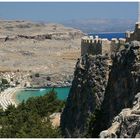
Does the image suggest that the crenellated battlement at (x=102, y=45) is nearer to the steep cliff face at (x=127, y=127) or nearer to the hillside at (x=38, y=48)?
the steep cliff face at (x=127, y=127)

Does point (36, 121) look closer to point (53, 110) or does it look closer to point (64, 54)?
point (53, 110)

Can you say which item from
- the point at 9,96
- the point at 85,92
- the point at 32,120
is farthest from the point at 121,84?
the point at 9,96

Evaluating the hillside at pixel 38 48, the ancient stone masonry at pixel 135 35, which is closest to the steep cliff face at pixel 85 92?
the ancient stone masonry at pixel 135 35

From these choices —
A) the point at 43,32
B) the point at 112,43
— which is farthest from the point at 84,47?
the point at 43,32

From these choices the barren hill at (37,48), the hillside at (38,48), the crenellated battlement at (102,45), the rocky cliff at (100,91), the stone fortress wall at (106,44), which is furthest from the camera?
the barren hill at (37,48)

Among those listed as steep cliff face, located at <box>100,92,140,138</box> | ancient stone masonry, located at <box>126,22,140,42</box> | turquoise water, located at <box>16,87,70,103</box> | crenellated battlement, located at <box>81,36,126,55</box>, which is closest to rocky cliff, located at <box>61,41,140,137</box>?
crenellated battlement, located at <box>81,36,126,55</box>

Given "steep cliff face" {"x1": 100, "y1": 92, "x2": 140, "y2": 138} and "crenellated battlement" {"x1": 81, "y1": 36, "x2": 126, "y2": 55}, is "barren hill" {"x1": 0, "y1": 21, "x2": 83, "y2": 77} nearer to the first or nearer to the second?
"crenellated battlement" {"x1": 81, "y1": 36, "x2": 126, "y2": 55}

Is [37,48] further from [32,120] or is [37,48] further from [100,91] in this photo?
[100,91]
